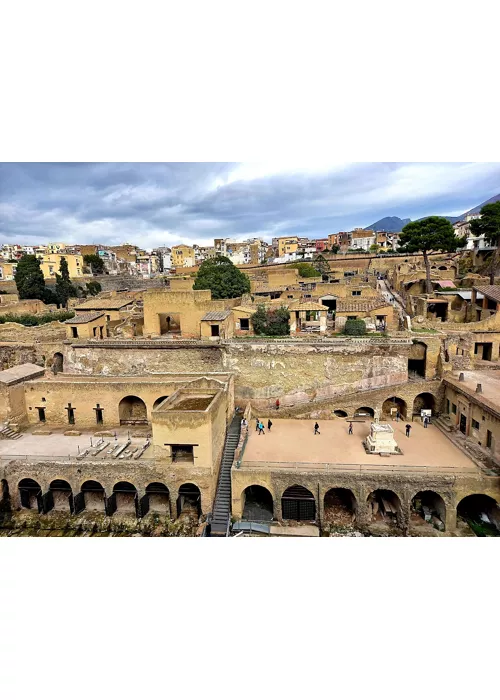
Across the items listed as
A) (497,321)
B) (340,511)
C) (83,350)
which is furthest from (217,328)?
(497,321)

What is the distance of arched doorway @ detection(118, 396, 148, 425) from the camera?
16.0 m

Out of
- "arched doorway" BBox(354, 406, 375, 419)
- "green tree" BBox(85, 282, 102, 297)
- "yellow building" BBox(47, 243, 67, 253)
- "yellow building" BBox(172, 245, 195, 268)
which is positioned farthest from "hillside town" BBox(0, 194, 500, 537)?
"yellow building" BBox(47, 243, 67, 253)

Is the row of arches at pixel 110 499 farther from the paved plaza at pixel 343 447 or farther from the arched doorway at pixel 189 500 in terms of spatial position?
the paved plaza at pixel 343 447

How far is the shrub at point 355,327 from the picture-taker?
19.3 m

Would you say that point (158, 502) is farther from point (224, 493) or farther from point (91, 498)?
point (224, 493)

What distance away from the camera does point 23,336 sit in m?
22.9

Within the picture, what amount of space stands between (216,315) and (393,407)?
9.33m

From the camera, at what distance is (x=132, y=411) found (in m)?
16.8

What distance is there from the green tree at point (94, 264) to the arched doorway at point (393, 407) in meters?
40.4

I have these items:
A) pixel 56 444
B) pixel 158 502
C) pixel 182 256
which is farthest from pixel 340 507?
pixel 182 256

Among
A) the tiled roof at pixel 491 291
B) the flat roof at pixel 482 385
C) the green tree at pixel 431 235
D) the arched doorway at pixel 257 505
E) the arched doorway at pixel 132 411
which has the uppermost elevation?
the green tree at pixel 431 235

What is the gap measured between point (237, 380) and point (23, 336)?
541 inches

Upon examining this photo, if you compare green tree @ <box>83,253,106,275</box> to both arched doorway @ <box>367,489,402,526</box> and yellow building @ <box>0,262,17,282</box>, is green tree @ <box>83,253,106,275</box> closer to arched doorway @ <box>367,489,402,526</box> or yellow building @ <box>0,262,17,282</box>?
yellow building @ <box>0,262,17,282</box>

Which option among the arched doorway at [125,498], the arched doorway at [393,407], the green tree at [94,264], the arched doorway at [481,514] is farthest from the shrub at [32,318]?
the arched doorway at [481,514]
